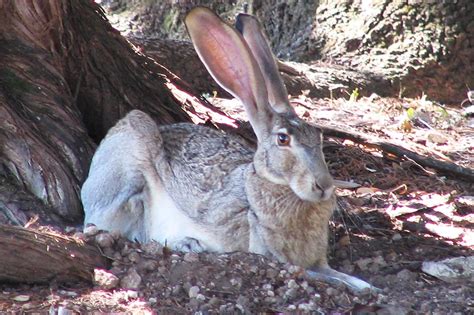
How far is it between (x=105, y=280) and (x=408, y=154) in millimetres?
3405

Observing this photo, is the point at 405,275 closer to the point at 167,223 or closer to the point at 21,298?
the point at 167,223

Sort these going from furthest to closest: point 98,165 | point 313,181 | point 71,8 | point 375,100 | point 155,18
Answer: point 155,18 → point 375,100 → point 71,8 → point 98,165 → point 313,181

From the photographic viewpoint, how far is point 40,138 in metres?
5.78

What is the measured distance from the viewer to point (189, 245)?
17.8 feet

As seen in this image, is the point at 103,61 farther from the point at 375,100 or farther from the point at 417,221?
the point at 375,100

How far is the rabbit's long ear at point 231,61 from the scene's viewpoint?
200 inches

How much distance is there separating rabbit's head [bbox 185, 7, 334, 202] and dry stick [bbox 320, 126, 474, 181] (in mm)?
2218

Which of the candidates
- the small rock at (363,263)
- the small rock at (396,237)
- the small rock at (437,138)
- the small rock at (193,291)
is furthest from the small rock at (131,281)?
the small rock at (437,138)

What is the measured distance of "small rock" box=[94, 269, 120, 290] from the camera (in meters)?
4.48

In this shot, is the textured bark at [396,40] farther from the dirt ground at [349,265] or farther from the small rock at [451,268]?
the small rock at [451,268]

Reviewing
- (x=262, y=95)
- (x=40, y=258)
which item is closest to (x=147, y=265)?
(x=40, y=258)

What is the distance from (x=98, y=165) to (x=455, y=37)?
5.24 metres

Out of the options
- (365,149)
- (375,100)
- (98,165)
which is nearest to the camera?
(98,165)

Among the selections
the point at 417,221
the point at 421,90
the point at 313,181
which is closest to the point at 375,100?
the point at 421,90
